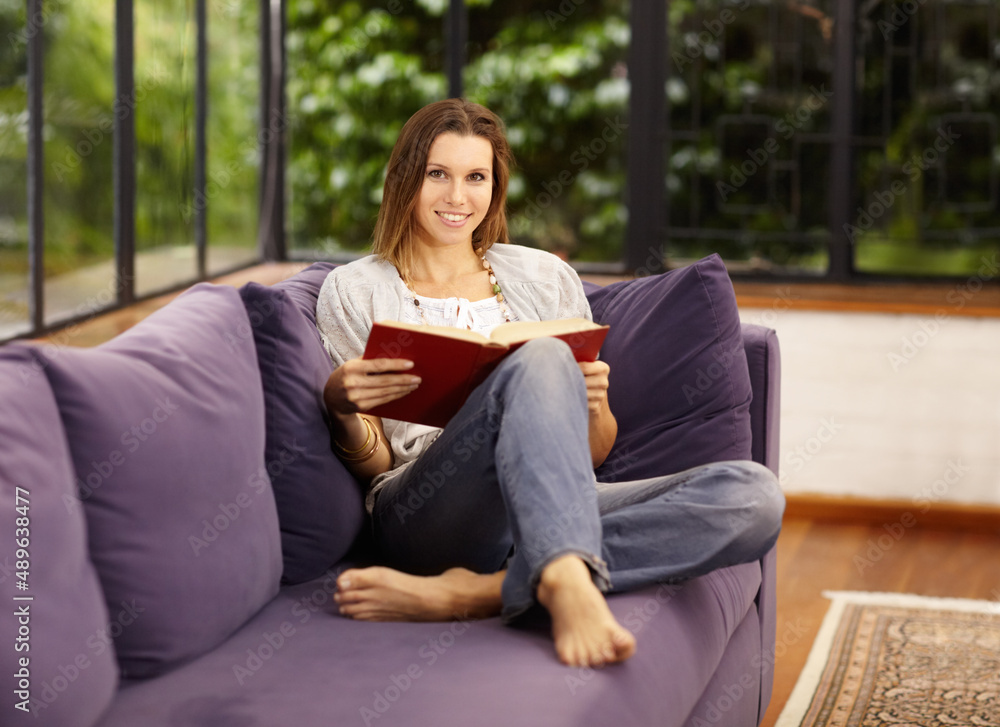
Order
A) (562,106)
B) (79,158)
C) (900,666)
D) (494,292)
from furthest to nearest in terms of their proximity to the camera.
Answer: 1. (562,106)
2. (79,158)
3. (900,666)
4. (494,292)

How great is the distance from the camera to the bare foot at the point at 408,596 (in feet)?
4.94

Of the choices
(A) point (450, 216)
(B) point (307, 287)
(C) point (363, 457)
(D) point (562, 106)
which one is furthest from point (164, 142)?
(C) point (363, 457)

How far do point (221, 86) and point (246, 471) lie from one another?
8.66ft

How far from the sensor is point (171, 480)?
1.33 metres

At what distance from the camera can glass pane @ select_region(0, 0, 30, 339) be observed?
2561mm

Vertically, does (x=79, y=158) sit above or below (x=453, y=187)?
above

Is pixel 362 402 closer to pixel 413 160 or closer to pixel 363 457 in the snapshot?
pixel 363 457

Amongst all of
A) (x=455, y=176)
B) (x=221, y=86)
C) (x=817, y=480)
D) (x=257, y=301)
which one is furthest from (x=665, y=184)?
(x=257, y=301)

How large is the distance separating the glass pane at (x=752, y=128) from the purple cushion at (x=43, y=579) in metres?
3.03

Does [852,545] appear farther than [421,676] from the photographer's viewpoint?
Yes

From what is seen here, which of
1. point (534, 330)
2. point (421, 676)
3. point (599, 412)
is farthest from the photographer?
point (599, 412)

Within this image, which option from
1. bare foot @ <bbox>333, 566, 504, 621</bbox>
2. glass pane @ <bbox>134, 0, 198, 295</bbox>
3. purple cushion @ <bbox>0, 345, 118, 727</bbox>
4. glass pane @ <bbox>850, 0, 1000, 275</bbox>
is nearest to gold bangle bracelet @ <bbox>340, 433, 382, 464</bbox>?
bare foot @ <bbox>333, 566, 504, 621</bbox>

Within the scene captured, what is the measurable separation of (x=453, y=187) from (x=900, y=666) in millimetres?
1437

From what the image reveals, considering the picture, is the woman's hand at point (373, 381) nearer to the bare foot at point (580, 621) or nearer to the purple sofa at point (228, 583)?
the purple sofa at point (228, 583)
